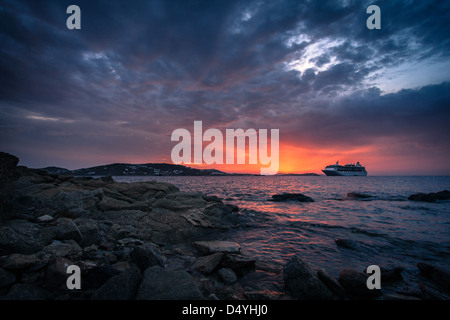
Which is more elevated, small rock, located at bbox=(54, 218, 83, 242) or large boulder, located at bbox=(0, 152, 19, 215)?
large boulder, located at bbox=(0, 152, 19, 215)

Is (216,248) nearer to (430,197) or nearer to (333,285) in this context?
(333,285)

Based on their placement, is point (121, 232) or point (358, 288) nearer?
point (358, 288)

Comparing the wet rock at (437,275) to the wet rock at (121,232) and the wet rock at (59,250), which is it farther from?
the wet rock at (121,232)

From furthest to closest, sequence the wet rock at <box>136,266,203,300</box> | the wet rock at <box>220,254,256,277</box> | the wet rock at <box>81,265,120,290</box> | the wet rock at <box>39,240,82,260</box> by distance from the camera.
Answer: the wet rock at <box>220,254,256,277</box>, the wet rock at <box>39,240,82,260</box>, the wet rock at <box>81,265,120,290</box>, the wet rock at <box>136,266,203,300</box>

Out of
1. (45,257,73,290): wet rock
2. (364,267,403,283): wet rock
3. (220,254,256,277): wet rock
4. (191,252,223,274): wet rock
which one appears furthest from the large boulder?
(364,267,403,283): wet rock

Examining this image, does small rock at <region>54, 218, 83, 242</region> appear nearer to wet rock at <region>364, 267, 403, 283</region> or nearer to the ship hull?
wet rock at <region>364, 267, 403, 283</region>

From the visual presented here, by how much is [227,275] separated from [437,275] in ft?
20.3

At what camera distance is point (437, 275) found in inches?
213

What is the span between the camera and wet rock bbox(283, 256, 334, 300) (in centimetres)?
429

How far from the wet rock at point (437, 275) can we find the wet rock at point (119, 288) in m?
8.06

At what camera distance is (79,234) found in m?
5.80

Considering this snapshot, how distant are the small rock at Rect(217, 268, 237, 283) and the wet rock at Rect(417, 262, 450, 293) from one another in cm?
580

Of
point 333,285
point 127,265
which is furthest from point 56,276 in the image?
point 333,285
